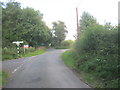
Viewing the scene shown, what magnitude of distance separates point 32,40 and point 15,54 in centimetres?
2469

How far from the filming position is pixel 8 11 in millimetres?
14938

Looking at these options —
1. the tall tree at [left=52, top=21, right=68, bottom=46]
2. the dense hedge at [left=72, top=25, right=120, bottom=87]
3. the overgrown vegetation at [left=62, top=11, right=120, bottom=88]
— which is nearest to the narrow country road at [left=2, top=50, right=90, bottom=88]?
the overgrown vegetation at [left=62, top=11, right=120, bottom=88]

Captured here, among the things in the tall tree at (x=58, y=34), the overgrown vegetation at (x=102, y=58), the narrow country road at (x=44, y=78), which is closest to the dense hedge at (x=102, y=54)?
the overgrown vegetation at (x=102, y=58)

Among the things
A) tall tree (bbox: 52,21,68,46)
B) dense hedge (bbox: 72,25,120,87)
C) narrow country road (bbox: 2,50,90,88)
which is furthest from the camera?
tall tree (bbox: 52,21,68,46)

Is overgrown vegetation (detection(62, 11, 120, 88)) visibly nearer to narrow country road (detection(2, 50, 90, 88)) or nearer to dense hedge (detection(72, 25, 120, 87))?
dense hedge (detection(72, 25, 120, 87))

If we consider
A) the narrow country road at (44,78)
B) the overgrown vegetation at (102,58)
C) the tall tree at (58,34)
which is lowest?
the narrow country road at (44,78)

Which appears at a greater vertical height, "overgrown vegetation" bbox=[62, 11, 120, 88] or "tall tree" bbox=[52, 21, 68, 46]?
"tall tree" bbox=[52, 21, 68, 46]

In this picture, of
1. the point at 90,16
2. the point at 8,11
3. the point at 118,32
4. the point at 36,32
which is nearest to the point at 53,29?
the point at 36,32

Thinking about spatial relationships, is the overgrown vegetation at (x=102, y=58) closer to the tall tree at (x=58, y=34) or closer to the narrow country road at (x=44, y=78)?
the narrow country road at (x=44, y=78)

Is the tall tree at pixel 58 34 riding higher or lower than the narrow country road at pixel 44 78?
higher

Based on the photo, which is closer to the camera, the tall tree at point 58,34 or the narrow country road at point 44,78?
the narrow country road at point 44,78

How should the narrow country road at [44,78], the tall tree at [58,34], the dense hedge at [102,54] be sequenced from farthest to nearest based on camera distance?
the tall tree at [58,34]
the dense hedge at [102,54]
the narrow country road at [44,78]

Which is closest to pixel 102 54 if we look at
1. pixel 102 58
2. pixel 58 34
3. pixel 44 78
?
pixel 102 58

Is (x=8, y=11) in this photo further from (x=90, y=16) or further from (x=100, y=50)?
(x=90, y=16)
